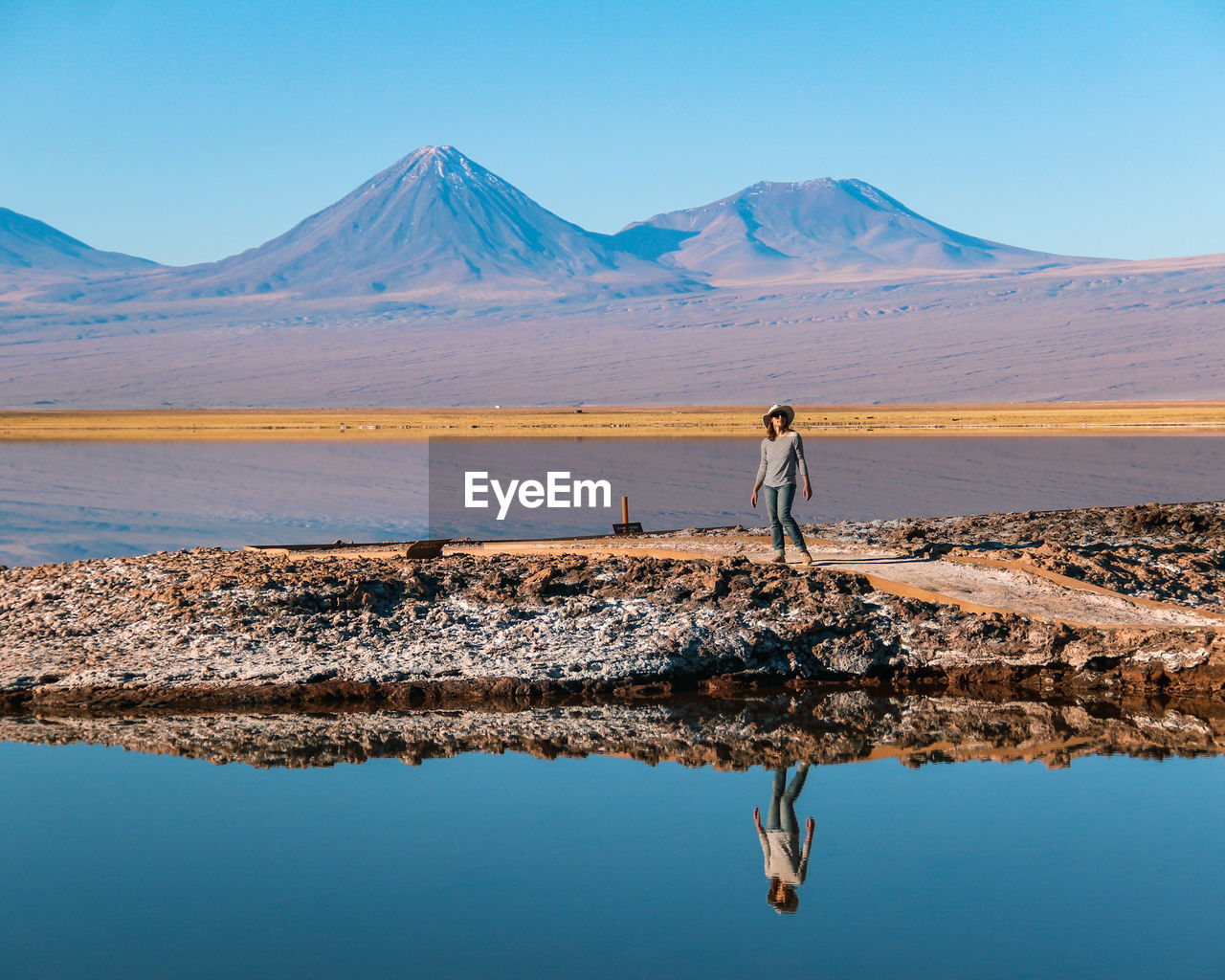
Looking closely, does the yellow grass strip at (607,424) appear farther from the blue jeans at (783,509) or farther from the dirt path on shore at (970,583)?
the blue jeans at (783,509)

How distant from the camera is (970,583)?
13.3 meters

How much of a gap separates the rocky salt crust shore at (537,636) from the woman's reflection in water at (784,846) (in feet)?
10.1

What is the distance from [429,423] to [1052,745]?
64582 millimetres

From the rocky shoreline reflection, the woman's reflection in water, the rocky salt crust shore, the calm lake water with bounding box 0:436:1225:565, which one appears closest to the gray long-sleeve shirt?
the rocky salt crust shore

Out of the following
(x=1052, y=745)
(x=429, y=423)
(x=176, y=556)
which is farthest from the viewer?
(x=429, y=423)

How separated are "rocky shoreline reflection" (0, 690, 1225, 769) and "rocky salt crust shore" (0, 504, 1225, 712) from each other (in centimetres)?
37

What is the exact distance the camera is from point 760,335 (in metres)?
164

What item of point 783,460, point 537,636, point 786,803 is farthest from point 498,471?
point 786,803

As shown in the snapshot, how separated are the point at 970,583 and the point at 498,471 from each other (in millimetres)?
24380

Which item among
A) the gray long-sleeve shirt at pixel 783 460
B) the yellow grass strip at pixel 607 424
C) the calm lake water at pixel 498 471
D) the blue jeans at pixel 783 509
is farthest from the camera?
the yellow grass strip at pixel 607 424

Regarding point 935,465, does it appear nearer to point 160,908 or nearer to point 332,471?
point 332,471

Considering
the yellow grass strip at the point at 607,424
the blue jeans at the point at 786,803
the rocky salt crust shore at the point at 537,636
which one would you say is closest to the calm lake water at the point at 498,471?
the rocky salt crust shore at the point at 537,636

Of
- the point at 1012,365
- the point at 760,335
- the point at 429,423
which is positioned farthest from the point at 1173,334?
the point at 429,423

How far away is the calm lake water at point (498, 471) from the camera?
23.6m
